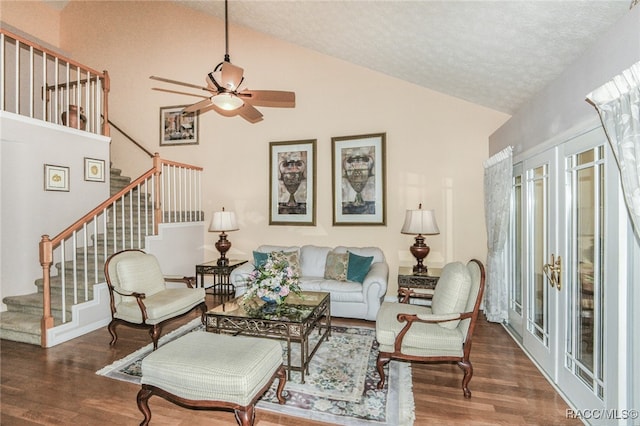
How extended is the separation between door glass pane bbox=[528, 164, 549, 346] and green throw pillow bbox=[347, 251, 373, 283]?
195cm

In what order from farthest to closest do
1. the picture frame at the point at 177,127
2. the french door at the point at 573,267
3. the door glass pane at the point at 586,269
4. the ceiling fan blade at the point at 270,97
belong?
the picture frame at the point at 177,127 → the ceiling fan blade at the point at 270,97 → the door glass pane at the point at 586,269 → the french door at the point at 573,267

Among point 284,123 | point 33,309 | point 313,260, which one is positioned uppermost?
point 284,123

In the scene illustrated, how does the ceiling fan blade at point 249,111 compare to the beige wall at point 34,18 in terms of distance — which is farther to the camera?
the beige wall at point 34,18

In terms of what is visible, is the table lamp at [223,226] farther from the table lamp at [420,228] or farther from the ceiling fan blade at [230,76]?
the table lamp at [420,228]

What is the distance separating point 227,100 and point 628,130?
3.05 metres

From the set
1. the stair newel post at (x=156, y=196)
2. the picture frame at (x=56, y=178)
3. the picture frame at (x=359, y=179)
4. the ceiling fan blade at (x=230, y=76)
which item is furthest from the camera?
the picture frame at (x=359, y=179)

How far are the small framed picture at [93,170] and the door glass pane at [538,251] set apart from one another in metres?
6.13

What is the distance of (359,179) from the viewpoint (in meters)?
5.16

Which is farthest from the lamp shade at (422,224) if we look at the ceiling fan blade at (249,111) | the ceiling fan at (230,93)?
the ceiling fan blade at (249,111)

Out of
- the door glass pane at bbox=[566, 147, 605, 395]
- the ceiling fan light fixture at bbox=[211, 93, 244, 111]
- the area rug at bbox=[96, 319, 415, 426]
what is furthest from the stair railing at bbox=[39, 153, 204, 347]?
the door glass pane at bbox=[566, 147, 605, 395]

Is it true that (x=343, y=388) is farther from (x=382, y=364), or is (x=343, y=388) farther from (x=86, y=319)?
(x=86, y=319)

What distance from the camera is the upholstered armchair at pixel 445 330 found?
8.40 ft

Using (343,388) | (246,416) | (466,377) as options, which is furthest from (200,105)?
(466,377)

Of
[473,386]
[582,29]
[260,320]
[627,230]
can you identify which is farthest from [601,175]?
[260,320]
